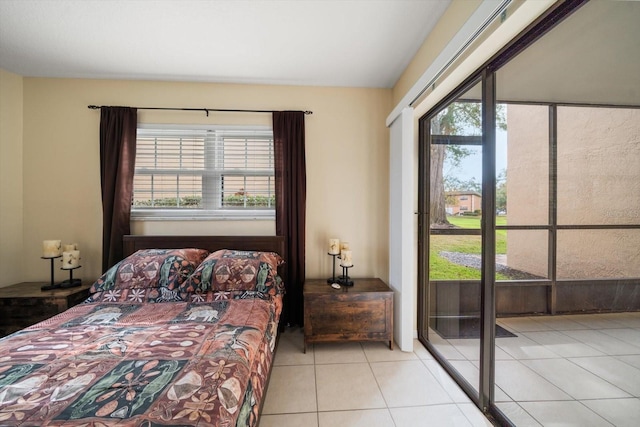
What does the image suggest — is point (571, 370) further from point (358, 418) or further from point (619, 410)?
point (358, 418)

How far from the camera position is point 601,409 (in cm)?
101

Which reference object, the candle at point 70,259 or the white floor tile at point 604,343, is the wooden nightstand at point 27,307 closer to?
the candle at point 70,259

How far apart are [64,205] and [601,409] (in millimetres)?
4316

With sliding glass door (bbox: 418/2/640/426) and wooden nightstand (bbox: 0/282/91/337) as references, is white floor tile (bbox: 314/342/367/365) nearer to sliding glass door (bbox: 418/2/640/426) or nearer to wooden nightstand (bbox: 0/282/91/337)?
sliding glass door (bbox: 418/2/640/426)

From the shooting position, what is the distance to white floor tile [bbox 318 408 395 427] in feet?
4.97

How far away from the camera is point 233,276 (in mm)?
2072

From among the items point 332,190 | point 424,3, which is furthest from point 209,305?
point 424,3

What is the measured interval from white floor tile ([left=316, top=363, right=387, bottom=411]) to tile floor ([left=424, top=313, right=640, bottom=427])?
Answer: 2.67 ft

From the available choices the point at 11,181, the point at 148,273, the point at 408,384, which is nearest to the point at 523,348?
the point at 408,384

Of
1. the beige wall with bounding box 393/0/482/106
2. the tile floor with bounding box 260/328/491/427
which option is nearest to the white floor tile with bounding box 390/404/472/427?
the tile floor with bounding box 260/328/491/427

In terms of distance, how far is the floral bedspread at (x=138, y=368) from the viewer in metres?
0.85

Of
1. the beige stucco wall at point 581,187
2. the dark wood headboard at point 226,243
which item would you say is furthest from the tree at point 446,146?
the dark wood headboard at point 226,243

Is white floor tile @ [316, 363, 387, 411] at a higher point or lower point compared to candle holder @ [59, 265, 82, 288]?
lower

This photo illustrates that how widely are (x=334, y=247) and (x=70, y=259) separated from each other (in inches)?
102
